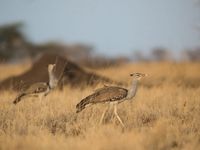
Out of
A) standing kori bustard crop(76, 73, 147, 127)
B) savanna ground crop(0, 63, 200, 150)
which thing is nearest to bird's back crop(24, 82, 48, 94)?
savanna ground crop(0, 63, 200, 150)

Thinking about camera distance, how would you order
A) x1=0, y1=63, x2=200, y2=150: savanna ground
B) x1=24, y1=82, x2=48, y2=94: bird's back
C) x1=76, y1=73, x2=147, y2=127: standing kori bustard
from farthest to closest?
1. x1=24, y1=82, x2=48, y2=94: bird's back
2. x1=76, y1=73, x2=147, y2=127: standing kori bustard
3. x1=0, y1=63, x2=200, y2=150: savanna ground

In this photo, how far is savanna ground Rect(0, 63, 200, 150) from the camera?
7691 mm

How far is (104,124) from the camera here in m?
9.22

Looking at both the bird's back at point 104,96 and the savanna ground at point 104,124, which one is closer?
the savanna ground at point 104,124

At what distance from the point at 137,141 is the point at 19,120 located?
2.52 m

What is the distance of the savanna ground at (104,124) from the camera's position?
25.2ft

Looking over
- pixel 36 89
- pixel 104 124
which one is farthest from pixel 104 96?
pixel 36 89

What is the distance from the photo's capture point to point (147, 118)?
9938mm

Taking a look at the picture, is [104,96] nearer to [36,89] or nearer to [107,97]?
[107,97]

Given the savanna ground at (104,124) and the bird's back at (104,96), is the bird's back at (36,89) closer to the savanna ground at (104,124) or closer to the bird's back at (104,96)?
the savanna ground at (104,124)

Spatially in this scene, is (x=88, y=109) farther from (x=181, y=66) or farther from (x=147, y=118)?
(x=181, y=66)

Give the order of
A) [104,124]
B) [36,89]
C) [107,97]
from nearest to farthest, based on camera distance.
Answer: [104,124]
[107,97]
[36,89]

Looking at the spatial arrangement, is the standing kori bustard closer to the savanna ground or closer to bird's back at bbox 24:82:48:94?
the savanna ground

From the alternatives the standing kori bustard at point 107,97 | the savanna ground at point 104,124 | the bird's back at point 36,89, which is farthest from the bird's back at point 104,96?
the bird's back at point 36,89
